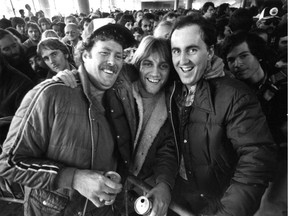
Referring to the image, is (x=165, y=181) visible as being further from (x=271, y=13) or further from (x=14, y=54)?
(x=271, y=13)

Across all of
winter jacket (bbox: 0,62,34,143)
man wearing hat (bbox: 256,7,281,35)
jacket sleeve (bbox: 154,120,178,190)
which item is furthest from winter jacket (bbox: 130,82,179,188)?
man wearing hat (bbox: 256,7,281,35)

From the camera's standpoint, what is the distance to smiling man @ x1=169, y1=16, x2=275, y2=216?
159 cm

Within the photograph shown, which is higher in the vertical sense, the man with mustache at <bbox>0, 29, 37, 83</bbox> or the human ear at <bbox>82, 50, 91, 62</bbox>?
the human ear at <bbox>82, 50, 91, 62</bbox>

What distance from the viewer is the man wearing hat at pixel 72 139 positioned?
157 cm

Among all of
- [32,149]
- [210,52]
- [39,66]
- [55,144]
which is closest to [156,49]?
[210,52]

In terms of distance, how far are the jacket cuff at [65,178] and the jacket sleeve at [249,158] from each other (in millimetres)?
1174

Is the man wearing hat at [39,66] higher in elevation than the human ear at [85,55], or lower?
lower

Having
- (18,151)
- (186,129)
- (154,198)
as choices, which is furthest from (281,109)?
(18,151)

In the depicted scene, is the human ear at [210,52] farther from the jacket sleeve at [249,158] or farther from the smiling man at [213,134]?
the jacket sleeve at [249,158]

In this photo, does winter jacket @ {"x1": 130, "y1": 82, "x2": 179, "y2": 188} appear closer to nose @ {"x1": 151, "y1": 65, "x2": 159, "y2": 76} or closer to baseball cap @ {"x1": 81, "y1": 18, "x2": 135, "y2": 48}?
nose @ {"x1": 151, "y1": 65, "x2": 159, "y2": 76}

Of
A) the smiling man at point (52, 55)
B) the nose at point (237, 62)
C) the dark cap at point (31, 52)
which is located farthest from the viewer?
the dark cap at point (31, 52)

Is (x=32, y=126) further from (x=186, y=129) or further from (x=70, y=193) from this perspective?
(x=186, y=129)

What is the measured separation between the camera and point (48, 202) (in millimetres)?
1753

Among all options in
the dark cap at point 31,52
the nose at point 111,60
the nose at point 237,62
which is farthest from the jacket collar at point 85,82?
the dark cap at point 31,52
